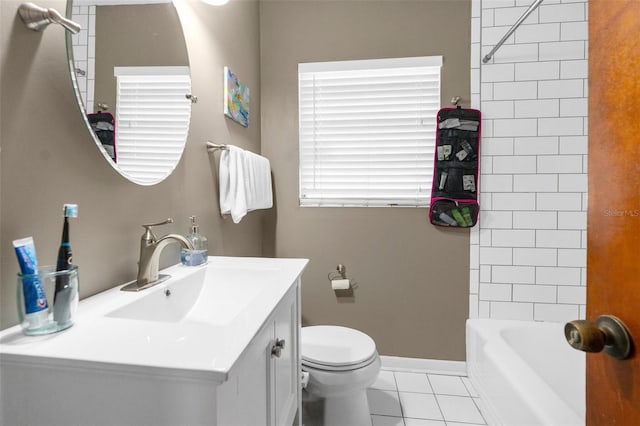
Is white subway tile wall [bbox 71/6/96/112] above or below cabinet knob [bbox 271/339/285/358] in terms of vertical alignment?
above

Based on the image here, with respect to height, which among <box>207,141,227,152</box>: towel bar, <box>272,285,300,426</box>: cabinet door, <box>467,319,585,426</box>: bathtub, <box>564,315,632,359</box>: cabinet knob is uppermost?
<box>207,141,227,152</box>: towel bar

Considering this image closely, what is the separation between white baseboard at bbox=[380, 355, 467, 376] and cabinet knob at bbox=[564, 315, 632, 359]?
1752 mm

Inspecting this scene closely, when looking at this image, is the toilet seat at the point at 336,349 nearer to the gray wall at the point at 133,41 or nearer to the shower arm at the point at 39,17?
the gray wall at the point at 133,41

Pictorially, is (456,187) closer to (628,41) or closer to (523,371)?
(523,371)

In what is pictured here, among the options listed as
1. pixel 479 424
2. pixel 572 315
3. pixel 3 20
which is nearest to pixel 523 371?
pixel 479 424

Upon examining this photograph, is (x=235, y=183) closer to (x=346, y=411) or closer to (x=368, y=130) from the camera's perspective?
(x=368, y=130)

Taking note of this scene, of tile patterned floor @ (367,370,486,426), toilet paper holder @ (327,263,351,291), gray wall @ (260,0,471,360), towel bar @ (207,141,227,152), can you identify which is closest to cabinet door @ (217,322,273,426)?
towel bar @ (207,141,227,152)

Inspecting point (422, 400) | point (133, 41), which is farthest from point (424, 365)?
point (133, 41)

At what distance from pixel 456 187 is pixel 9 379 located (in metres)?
2.03

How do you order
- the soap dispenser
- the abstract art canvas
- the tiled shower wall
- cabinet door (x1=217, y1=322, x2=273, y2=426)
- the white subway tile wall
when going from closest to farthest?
1. cabinet door (x1=217, y1=322, x2=273, y2=426)
2. the white subway tile wall
3. the soap dispenser
4. the abstract art canvas
5. the tiled shower wall

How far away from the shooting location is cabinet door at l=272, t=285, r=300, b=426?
2.89ft

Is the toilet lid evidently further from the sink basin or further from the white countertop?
the white countertop

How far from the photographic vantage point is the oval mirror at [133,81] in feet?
2.61

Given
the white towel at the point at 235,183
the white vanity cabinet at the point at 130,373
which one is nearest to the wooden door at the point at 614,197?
the white vanity cabinet at the point at 130,373
